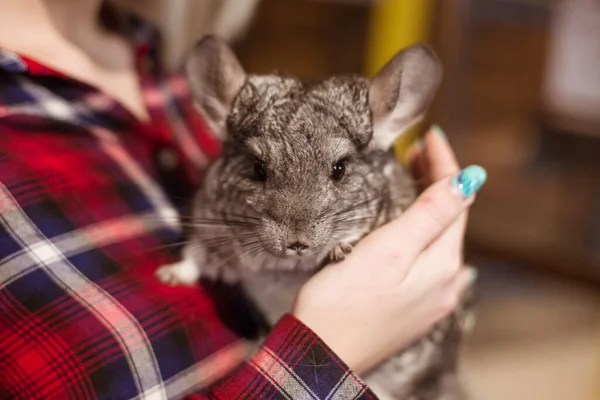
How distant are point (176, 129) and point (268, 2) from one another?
1283mm

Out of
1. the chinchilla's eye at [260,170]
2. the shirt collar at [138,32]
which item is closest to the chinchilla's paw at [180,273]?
the chinchilla's eye at [260,170]

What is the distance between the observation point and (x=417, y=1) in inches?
90.0

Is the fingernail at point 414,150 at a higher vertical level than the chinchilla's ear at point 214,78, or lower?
lower

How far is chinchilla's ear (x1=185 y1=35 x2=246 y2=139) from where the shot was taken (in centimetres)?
99

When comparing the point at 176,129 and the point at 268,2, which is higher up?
the point at 268,2

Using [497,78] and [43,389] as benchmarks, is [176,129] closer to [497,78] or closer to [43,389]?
[43,389]

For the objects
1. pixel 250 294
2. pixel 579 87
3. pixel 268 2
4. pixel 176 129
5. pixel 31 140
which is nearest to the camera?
pixel 31 140

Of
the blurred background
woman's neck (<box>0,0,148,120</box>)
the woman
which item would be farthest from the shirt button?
the blurred background

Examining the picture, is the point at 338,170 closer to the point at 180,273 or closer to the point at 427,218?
the point at 427,218

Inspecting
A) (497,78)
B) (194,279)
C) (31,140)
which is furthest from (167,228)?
(497,78)

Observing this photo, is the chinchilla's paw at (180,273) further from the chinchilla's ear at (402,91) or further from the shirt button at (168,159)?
the chinchilla's ear at (402,91)

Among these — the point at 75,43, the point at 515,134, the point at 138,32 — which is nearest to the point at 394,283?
the point at 75,43

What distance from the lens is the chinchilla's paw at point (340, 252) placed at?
0.91 metres

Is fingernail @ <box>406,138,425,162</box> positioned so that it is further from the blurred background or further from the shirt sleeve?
the blurred background
